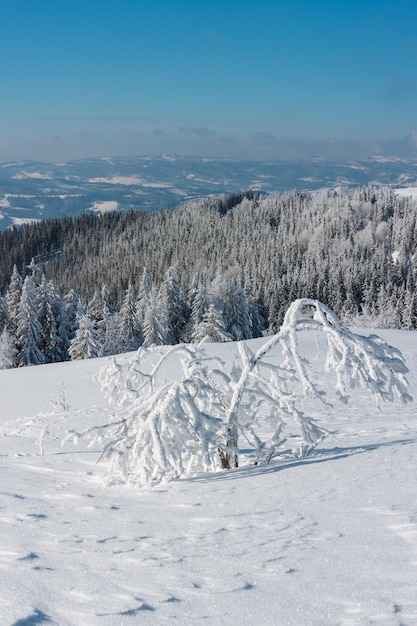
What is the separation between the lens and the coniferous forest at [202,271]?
50.9m

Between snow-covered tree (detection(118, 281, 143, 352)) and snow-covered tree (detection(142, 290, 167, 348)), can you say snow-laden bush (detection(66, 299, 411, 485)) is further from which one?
snow-covered tree (detection(118, 281, 143, 352))

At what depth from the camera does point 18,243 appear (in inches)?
5089

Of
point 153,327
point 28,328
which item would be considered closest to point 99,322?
point 153,327

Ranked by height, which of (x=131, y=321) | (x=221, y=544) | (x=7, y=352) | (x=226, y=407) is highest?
(x=221, y=544)

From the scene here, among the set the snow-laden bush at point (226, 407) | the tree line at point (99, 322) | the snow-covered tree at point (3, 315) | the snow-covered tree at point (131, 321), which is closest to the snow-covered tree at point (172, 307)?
the tree line at point (99, 322)

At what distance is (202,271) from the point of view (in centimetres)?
10006

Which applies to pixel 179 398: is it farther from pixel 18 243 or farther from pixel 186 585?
pixel 18 243

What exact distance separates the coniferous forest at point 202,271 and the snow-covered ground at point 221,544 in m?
25.6

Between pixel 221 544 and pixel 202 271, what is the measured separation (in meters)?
95.9

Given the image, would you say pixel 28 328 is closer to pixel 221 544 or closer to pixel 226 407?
pixel 226 407

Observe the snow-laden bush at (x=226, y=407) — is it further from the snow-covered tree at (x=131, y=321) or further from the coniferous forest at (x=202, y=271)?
the snow-covered tree at (x=131, y=321)

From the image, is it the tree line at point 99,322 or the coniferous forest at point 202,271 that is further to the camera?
the coniferous forest at point 202,271

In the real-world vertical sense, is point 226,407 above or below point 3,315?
above

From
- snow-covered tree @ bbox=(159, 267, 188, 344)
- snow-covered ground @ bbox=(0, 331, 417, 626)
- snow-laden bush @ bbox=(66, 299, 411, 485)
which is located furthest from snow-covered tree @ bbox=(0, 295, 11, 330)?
snow-laden bush @ bbox=(66, 299, 411, 485)
